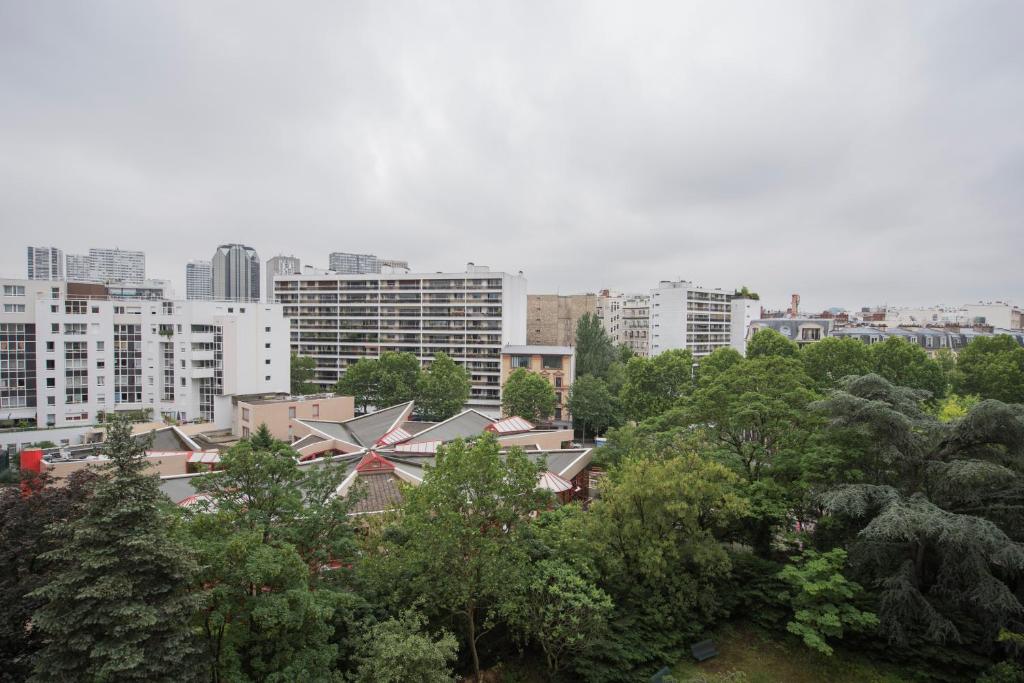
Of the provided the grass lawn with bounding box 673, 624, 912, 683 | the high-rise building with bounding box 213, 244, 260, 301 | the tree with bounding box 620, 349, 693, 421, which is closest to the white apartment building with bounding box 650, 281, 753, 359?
the tree with bounding box 620, 349, 693, 421

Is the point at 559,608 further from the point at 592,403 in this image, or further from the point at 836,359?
the point at 836,359

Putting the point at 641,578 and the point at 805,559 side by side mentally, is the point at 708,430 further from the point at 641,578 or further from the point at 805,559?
the point at 641,578

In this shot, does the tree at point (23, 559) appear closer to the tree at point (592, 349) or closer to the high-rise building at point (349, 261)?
the tree at point (592, 349)

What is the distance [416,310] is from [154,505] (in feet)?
219

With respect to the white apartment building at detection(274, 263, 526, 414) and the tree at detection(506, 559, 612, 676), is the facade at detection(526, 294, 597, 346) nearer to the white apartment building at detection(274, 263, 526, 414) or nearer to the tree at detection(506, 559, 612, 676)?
the white apartment building at detection(274, 263, 526, 414)

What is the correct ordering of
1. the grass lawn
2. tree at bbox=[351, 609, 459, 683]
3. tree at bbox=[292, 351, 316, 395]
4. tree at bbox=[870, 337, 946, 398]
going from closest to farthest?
tree at bbox=[351, 609, 459, 683] → the grass lawn → tree at bbox=[870, 337, 946, 398] → tree at bbox=[292, 351, 316, 395]

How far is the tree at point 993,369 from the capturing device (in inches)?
1722

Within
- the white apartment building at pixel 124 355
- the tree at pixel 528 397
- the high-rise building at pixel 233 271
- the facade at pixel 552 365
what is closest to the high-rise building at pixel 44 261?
the high-rise building at pixel 233 271

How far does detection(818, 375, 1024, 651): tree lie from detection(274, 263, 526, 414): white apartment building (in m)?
56.0

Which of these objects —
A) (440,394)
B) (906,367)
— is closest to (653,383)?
(906,367)

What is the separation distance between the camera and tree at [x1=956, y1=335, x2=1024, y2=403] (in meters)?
43.8

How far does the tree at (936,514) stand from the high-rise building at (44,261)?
158725 millimetres

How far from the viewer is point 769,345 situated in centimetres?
5772

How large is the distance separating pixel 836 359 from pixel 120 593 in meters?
52.7
